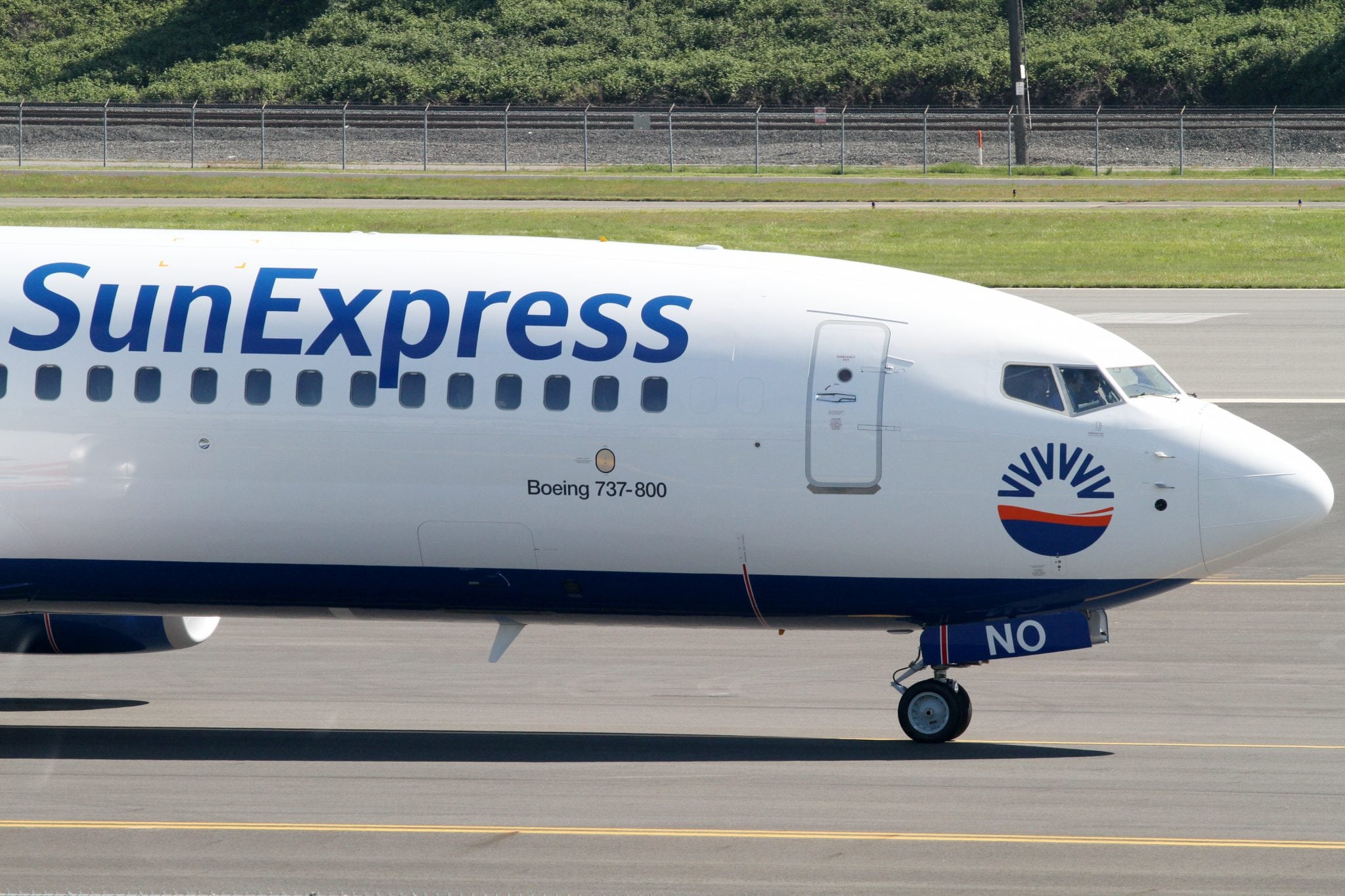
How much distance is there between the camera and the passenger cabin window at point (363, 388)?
16.3m

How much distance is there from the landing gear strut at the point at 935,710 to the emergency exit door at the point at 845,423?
2097 mm

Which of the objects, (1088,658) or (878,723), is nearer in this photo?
(878,723)

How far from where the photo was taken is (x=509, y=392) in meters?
16.1

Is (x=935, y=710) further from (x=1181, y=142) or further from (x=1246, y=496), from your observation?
(x=1181, y=142)

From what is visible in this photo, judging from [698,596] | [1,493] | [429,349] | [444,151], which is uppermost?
[444,151]

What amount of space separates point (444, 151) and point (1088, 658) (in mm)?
74100

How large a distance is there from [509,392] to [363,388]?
136cm

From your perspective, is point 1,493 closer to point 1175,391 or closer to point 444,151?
point 1175,391

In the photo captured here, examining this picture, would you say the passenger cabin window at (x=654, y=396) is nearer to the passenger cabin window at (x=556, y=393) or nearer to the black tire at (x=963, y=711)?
the passenger cabin window at (x=556, y=393)

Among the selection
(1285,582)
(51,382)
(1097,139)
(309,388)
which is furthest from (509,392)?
(1097,139)

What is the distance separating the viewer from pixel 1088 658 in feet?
66.5

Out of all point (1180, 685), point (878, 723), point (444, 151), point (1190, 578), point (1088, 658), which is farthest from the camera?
point (444, 151)

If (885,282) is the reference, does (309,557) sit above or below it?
below

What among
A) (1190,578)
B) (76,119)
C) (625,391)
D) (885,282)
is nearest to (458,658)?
(625,391)
